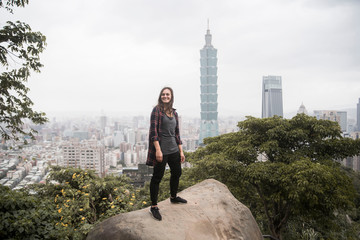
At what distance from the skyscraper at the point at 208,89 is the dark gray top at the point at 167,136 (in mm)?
103919

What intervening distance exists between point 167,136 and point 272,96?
9003cm

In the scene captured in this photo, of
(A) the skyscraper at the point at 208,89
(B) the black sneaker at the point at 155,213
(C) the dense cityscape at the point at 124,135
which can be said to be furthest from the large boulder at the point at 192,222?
(A) the skyscraper at the point at 208,89

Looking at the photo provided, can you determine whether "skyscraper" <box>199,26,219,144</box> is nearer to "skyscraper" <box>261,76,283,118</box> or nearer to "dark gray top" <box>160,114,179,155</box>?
"skyscraper" <box>261,76,283,118</box>

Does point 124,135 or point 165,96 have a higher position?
point 165,96

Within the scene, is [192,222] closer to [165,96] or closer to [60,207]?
[165,96]

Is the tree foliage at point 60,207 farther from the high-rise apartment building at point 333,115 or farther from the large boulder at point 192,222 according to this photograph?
the high-rise apartment building at point 333,115

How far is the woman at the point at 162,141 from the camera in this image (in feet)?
10.2

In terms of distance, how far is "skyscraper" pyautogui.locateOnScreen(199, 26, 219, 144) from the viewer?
10888 cm

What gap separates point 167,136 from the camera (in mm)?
3254

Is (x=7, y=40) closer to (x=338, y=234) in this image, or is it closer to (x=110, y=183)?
(x=110, y=183)

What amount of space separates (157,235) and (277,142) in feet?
14.0

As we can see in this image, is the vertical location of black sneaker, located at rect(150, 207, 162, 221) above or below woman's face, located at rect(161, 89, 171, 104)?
below

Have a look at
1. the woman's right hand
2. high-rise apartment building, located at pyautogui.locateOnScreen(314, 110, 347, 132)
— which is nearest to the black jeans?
the woman's right hand

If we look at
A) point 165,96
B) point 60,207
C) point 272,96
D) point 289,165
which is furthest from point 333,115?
point 272,96
